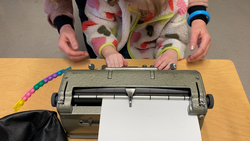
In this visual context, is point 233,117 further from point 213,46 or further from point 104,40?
point 213,46

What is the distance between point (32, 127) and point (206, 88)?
0.53 meters

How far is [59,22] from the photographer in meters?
0.75

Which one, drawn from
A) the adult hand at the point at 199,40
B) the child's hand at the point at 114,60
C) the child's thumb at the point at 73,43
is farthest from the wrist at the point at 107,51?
the adult hand at the point at 199,40

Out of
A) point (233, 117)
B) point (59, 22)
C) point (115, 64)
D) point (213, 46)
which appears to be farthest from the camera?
point (213, 46)

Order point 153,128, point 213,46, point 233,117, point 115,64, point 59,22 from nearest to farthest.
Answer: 1. point 153,128
2. point 233,117
3. point 115,64
4. point 59,22
5. point 213,46

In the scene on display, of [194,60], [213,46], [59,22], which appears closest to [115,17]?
[59,22]

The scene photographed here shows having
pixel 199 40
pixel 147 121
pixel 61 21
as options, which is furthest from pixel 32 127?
pixel 199 40

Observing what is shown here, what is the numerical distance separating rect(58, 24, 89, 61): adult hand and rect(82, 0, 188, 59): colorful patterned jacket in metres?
0.09

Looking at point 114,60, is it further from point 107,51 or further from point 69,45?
point 69,45

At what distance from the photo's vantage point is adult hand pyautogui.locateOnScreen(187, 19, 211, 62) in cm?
64

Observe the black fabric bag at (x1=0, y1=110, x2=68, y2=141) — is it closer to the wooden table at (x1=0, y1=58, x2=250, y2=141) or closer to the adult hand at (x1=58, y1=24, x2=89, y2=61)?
the wooden table at (x1=0, y1=58, x2=250, y2=141)

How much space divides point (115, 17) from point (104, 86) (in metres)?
0.47

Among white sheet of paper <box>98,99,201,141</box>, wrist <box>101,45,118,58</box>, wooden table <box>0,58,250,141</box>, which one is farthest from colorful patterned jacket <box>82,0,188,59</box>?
white sheet of paper <box>98,99,201,141</box>

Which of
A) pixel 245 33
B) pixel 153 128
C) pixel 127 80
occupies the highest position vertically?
pixel 245 33
